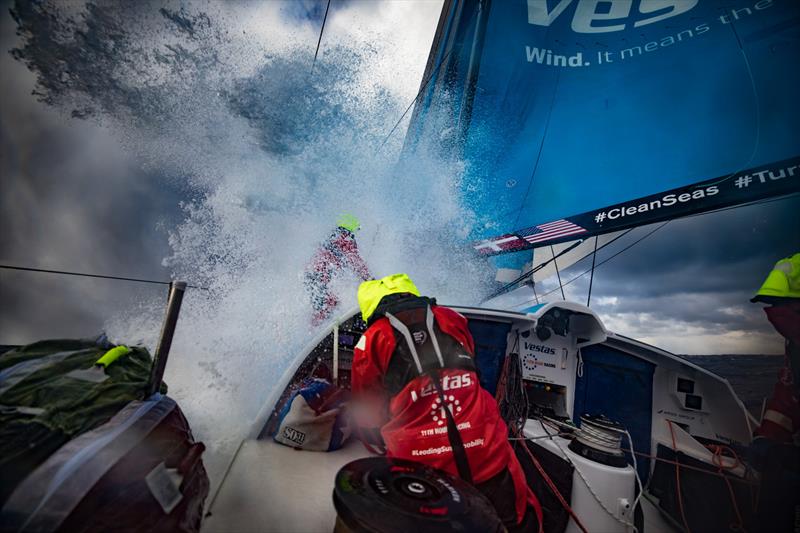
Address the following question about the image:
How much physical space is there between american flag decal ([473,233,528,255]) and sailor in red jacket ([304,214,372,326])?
3.24 m

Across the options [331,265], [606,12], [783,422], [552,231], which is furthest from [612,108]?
[331,265]

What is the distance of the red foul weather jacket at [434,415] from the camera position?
174 centimetres

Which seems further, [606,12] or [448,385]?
[606,12]

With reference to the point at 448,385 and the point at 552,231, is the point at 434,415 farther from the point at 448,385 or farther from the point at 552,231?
the point at 552,231

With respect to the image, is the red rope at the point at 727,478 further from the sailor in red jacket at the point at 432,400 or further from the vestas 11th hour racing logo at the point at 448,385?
the vestas 11th hour racing logo at the point at 448,385

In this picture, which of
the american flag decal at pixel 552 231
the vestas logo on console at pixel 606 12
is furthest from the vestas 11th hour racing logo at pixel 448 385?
the vestas logo on console at pixel 606 12

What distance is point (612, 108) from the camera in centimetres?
660

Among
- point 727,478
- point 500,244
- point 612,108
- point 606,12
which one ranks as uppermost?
point 606,12

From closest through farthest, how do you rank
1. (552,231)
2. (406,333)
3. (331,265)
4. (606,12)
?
(406,333), (331,265), (552,231), (606,12)

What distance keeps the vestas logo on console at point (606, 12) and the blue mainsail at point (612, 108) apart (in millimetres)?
20

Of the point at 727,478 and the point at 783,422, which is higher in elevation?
the point at 783,422

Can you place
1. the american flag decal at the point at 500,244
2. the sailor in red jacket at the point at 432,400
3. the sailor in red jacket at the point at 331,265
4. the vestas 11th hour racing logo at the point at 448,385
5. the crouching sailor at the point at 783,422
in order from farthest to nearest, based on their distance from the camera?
1. the american flag decal at the point at 500,244
2. the sailor in red jacket at the point at 331,265
3. the crouching sailor at the point at 783,422
4. the vestas 11th hour racing logo at the point at 448,385
5. the sailor in red jacket at the point at 432,400

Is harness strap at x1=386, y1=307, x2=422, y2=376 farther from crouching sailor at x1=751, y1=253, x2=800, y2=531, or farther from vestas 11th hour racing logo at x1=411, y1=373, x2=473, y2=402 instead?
crouching sailor at x1=751, y1=253, x2=800, y2=531

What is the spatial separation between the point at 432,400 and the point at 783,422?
3.04 metres
